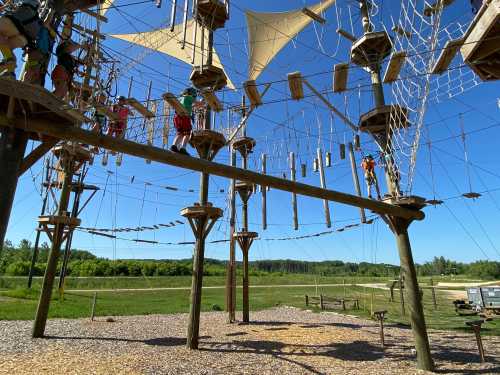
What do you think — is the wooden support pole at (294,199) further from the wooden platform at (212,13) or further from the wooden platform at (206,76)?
the wooden platform at (212,13)

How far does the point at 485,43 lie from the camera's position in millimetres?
3520

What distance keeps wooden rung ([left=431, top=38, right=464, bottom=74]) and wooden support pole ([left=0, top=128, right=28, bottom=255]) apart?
510 cm

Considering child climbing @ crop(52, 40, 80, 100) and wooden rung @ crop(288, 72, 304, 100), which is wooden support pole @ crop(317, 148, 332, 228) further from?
child climbing @ crop(52, 40, 80, 100)

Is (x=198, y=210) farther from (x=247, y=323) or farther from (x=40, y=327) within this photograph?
(x=247, y=323)

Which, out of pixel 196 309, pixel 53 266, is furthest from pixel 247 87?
pixel 53 266

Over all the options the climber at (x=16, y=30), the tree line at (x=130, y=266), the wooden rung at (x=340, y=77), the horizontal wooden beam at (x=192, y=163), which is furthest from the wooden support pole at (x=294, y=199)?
the tree line at (x=130, y=266)

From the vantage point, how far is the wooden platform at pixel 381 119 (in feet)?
25.0

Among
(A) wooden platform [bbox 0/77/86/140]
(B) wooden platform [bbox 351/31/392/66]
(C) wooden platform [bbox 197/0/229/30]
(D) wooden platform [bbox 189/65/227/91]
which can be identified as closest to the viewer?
(A) wooden platform [bbox 0/77/86/140]

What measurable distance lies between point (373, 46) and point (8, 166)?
812 centimetres

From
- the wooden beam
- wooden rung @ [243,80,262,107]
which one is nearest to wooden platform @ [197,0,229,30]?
wooden rung @ [243,80,262,107]

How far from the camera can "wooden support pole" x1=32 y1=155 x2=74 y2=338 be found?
8.57m

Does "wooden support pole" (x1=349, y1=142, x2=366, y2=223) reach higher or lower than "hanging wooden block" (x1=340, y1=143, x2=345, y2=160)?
lower

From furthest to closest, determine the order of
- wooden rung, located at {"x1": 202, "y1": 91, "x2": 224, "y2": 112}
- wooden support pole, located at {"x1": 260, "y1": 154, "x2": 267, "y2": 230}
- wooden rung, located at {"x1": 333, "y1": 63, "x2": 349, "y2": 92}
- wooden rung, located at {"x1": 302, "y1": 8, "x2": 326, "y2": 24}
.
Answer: wooden support pole, located at {"x1": 260, "y1": 154, "x2": 267, "y2": 230} < wooden rung, located at {"x1": 302, "y1": 8, "x2": 326, "y2": 24} < wooden rung, located at {"x1": 202, "y1": 91, "x2": 224, "y2": 112} < wooden rung, located at {"x1": 333, "y1": 63, "x2": 349, "y2": 92}

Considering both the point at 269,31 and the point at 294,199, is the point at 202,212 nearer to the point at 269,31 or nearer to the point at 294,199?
the point at 294,199
